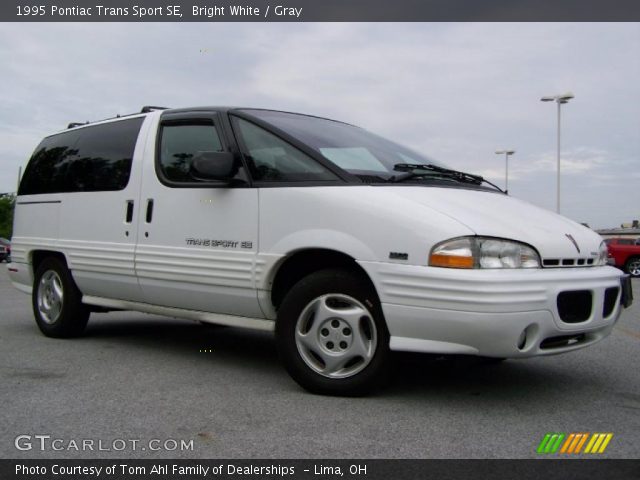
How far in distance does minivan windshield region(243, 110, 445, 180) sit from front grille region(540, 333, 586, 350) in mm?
1290

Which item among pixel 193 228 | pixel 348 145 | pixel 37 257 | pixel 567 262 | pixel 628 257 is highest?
pixel 348 145

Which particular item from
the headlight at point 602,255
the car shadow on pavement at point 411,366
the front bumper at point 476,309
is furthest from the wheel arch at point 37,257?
the headlight at point 602,255

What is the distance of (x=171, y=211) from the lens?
4.86 meters

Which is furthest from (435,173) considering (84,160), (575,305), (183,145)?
(84,160)

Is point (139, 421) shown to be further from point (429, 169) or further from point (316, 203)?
point (429, 169)

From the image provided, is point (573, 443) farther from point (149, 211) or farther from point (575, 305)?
point (149, 211)

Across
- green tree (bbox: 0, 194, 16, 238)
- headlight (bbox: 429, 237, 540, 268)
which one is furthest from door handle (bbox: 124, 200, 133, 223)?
green tree (bbox: 0, 194, 16, 238)

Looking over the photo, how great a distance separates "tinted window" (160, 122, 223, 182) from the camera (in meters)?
4.81

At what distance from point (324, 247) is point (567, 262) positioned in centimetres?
134

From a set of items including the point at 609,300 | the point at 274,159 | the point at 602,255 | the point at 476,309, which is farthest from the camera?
the point at 274,159

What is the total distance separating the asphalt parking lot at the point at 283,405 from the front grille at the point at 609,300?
19.6 inches

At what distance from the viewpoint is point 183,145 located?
197 inches

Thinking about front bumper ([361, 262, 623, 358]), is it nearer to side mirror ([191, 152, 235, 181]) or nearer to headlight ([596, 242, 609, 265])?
headlight ([596, 242, 609, 265])
